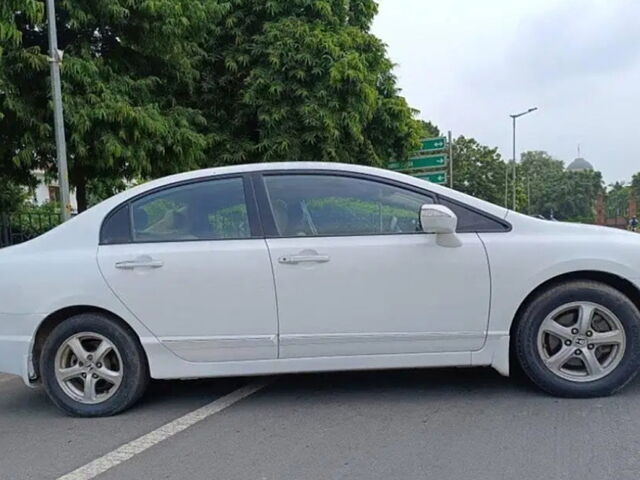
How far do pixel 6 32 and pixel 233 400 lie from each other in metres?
5.65

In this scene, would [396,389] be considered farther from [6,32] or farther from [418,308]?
[6,32]

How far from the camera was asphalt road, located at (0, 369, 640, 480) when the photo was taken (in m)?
2.87

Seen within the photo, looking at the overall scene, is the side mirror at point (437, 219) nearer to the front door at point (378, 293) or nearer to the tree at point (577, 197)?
the front door at point (378, 293)

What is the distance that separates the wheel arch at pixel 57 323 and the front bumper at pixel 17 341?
4 centimetres

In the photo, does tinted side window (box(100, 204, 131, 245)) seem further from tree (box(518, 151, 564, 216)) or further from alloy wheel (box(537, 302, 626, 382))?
tree (box(518, 151, 564, 216))

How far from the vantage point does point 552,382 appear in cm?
363

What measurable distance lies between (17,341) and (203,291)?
1255 millimetres

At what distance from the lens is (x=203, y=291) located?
355cm

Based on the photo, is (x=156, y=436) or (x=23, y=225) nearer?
(x=156, y=436)

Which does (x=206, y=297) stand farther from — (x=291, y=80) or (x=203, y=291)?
(x=291, y=80)

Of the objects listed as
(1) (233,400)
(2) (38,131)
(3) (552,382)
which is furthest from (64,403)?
(2) (38,131)

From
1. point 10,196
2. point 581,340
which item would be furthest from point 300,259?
point 10,196

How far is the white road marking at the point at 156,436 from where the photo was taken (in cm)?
295

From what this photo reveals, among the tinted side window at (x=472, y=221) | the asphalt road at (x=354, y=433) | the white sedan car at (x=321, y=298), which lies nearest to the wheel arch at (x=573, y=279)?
the white sedan car at (x=321, y=298)
